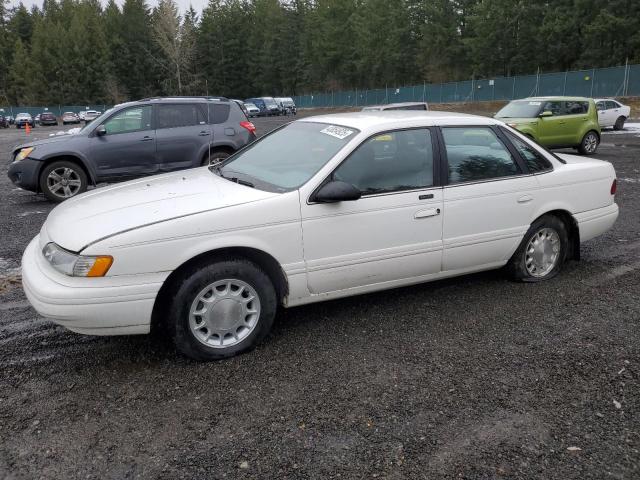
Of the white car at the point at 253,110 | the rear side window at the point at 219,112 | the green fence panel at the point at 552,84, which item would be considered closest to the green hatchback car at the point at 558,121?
the rear side window at the point at 219,112

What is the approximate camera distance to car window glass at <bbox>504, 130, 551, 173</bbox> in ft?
15.5

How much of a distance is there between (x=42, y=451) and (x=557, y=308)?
12.3ft

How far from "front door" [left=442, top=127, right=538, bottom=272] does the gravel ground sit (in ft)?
1.51

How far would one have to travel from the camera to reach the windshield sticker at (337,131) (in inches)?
162

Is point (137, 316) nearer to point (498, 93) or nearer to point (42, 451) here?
point (42, 451)

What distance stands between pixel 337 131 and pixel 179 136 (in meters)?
Answer: 6.16

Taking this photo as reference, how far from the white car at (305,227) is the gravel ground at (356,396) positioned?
34 cm

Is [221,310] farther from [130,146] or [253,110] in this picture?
[253,110]

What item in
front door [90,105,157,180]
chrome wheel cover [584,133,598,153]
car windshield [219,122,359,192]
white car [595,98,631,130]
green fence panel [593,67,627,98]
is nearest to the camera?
car windshield [219,122,359,192]

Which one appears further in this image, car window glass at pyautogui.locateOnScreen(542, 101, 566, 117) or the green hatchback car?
car window glass at pyautogui.locateOnScreen(542, 101, 566, 117)

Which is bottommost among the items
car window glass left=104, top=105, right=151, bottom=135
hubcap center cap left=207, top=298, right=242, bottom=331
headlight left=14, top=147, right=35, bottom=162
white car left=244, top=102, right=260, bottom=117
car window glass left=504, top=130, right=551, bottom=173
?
white car left=244, top=102, right=260, bottom=117

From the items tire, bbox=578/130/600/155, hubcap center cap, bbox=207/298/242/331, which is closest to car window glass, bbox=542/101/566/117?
tire, bbox=578/130/600/155

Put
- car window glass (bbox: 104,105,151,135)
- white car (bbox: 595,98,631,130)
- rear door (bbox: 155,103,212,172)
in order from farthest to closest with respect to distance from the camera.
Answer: white car (bbox: 595,98,631,130) < rear door (bbox: 155,103,212,172) < car window glass (bbox: 104,105,151,135)

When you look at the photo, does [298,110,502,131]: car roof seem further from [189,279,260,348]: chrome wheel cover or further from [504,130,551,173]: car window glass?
[189,279,260,348]: chrome wheel cover
